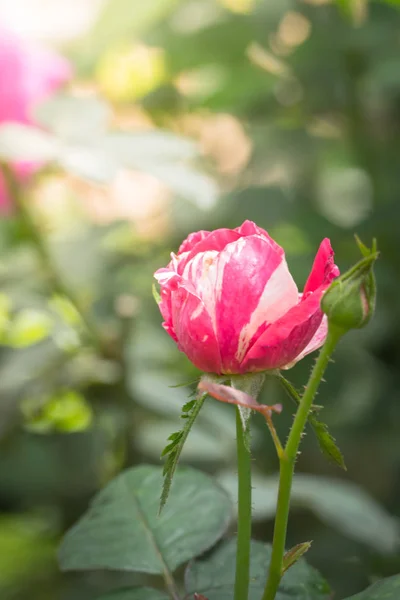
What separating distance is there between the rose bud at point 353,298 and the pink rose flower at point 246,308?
0.8 inches

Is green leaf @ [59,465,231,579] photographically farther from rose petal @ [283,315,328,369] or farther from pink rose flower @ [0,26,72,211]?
pink rose flower @ [0,26,72,211]

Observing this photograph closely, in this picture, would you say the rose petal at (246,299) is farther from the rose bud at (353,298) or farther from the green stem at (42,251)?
the green stem at (42,251)

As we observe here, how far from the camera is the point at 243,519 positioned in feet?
0.92

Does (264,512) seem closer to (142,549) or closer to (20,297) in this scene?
(142,549)

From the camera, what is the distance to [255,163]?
1.05m

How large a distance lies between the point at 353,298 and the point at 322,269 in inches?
Result: 1.5

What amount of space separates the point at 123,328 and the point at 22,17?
501mm

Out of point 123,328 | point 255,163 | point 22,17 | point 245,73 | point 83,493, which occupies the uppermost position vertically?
point 22,17

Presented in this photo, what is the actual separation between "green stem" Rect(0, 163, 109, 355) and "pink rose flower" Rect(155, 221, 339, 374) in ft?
1.67

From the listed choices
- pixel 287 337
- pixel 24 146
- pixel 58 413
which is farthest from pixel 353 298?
pixel 58 413

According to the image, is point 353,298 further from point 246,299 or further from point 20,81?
point 20,81

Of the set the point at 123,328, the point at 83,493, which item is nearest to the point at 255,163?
the point at 123,328

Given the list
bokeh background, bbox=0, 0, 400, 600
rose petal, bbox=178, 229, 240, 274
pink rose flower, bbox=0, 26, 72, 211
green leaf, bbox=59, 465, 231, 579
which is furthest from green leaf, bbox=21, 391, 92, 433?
rose petal, bbox=178, 229, 240, 274

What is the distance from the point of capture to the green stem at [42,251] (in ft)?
2.49
